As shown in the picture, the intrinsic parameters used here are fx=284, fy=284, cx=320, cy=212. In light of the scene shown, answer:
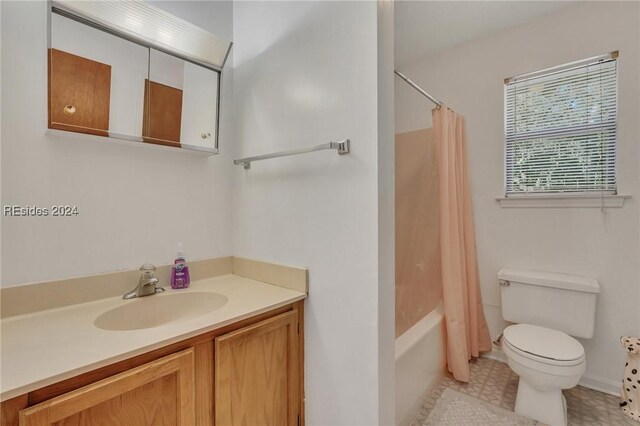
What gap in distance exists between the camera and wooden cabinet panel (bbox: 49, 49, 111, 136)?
3.40 ft

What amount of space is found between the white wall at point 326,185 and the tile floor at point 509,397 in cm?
80

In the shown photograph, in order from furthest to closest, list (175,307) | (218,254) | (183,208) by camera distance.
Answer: (218,254) < (183,208) < (175,307)

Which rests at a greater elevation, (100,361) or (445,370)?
(100,361)

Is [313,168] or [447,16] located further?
[447,16]

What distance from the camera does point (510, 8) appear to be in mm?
1884

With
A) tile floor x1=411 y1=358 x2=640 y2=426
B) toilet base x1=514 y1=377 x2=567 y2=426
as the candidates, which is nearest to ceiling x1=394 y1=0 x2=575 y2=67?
toilet base x1=514 y1=377 x2=567 y2=426

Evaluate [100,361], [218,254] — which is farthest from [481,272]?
[100,361]

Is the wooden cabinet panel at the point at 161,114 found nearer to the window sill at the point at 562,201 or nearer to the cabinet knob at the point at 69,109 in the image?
the cabinet knob at the point at 69,109

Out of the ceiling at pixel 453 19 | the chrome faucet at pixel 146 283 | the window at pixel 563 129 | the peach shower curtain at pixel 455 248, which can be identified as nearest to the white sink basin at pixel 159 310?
the chrome faucet at pixel 146 283

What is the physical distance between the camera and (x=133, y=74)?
Result: 3.98 feet

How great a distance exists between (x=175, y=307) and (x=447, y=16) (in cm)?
242

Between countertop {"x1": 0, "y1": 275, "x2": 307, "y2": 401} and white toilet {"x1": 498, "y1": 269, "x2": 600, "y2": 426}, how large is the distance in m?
1.32

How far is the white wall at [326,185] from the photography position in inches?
41.4

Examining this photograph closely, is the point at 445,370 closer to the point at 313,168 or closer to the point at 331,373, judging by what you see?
the point at 331,373
